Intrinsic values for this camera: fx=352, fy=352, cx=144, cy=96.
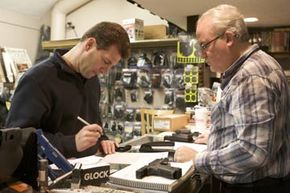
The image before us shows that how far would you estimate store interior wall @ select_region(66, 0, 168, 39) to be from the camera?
17.5 feet

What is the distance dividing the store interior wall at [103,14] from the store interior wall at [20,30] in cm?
51

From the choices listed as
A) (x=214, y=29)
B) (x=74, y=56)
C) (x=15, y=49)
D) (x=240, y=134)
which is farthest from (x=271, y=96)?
(x=15, y=49)

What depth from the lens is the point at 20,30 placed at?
5387 millimetres

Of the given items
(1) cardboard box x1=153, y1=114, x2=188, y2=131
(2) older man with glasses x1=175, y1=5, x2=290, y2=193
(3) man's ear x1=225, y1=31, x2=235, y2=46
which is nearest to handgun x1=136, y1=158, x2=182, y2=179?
(2) older man with glasses x1=175, y1=5, x2=290, y2=193

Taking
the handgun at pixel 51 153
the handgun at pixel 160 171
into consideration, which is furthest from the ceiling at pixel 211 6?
the handgun at pixel 51 153

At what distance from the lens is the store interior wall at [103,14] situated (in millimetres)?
5336

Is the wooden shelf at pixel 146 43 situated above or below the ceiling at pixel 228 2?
below

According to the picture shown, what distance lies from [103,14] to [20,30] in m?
1.30

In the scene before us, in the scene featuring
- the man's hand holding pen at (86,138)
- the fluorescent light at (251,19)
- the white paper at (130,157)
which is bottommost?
the white paper at (130,157)

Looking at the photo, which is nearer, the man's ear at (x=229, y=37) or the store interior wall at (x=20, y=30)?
the man's ear at (x=229, y=37)

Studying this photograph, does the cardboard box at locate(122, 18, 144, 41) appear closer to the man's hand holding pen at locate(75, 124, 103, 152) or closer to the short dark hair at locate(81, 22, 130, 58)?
the short dark hair at locate(81, 22, 130, 58)

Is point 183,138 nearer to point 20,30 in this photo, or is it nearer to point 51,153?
point 51,153

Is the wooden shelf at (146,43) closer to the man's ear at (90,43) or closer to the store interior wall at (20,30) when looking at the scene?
the store interior wall at (20,30)

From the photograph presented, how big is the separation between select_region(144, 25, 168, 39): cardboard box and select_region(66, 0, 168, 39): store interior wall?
0.87m
